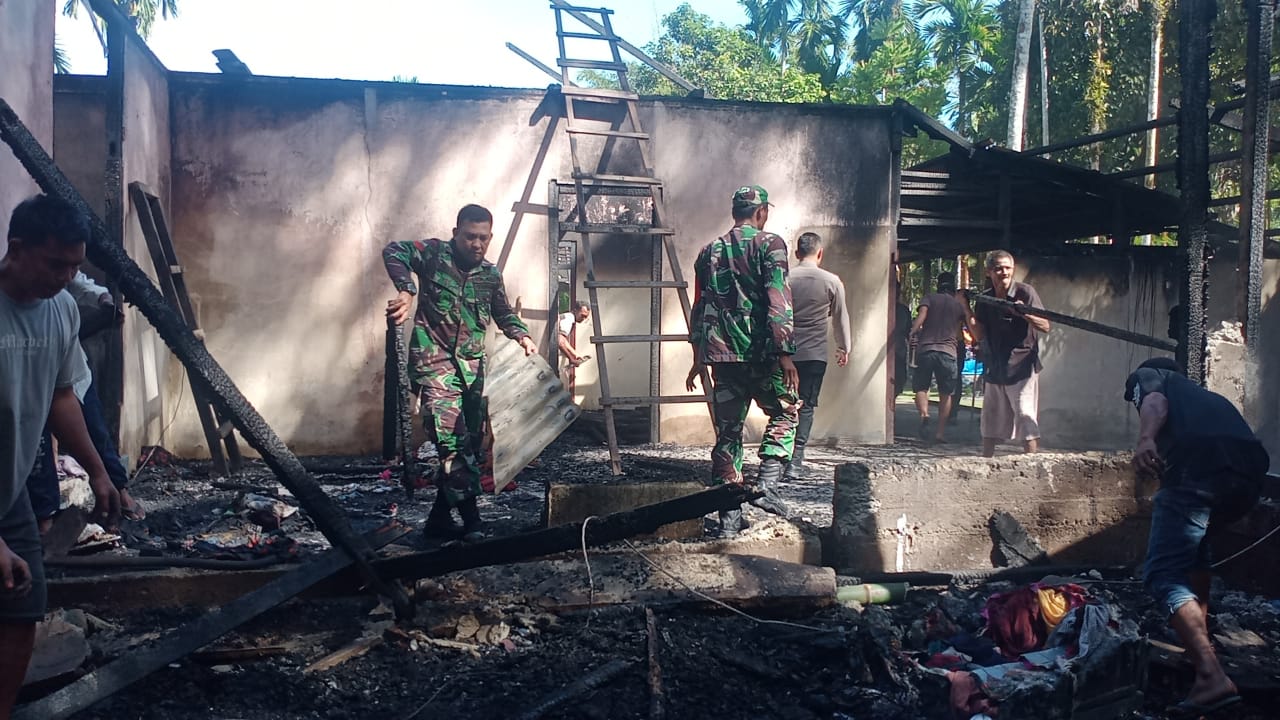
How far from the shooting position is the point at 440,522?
182 inches

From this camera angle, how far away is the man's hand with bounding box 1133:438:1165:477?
341cm

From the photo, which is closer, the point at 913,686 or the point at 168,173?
the point at 913,686

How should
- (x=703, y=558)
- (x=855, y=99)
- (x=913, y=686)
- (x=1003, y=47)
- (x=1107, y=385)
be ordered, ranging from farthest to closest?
(x=855, y=99)
(x=1003, y=47)
(x=1107, y=385)
(x=703, y=558)
(x=913, y=686)

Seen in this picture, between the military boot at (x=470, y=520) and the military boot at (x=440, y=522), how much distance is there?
0.06 meters

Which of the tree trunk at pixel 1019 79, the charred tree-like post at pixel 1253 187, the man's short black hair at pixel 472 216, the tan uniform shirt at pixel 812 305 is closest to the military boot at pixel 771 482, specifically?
the tan uniform shirt at pixel 812 305

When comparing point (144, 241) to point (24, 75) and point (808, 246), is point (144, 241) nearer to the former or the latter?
point (24, 75)

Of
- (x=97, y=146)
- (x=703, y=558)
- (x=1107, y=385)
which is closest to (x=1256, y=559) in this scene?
(x=703, y=558)

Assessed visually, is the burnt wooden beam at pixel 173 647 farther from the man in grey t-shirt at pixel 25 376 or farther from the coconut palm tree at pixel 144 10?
the coconut palm tree at pixel 144 10

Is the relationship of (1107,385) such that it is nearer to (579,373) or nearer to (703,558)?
(579,373)

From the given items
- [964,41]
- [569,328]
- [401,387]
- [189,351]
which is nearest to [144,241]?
[401,387]

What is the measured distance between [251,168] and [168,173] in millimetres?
674

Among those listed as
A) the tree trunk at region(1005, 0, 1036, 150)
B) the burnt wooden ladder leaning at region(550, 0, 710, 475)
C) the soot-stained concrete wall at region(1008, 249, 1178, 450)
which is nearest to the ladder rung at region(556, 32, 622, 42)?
the burnt wooden ladder leaning at region(550, 0, 710, 475)

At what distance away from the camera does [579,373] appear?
27.9 ft

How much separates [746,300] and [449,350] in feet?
5.62
